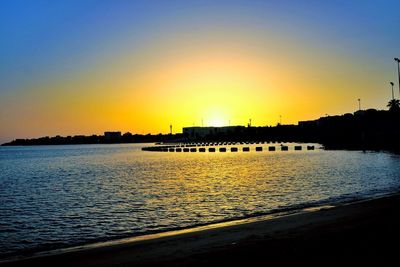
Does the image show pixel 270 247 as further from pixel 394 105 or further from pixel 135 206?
pixel 394 105

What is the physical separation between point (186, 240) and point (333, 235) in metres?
5.06

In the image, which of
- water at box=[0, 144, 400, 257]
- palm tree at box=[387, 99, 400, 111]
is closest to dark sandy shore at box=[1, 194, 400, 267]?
water at box=[0, 144, 400, 257]

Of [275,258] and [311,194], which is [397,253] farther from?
[311,194]

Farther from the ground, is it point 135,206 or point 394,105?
point 394,105

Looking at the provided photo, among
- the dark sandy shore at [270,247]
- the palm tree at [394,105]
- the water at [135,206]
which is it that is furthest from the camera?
the palm tree at [394,105]

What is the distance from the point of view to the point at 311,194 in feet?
107

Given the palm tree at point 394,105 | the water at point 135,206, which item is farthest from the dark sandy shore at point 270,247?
the palm tree at point 394,105

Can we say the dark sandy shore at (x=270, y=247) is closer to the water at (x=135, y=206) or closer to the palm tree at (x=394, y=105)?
the water at (x=135, y=206)

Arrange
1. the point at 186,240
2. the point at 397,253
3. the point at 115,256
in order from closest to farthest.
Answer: the point at 397,253 < the point at 115,256 < the point at 186,240

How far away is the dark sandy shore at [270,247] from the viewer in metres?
10.8

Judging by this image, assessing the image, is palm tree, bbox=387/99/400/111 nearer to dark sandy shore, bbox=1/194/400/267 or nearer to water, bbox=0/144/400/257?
water, bbox=0/144/400/257

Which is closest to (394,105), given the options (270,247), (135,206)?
(135,206)

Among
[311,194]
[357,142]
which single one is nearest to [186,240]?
[311,194]

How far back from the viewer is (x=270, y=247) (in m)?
12.4
